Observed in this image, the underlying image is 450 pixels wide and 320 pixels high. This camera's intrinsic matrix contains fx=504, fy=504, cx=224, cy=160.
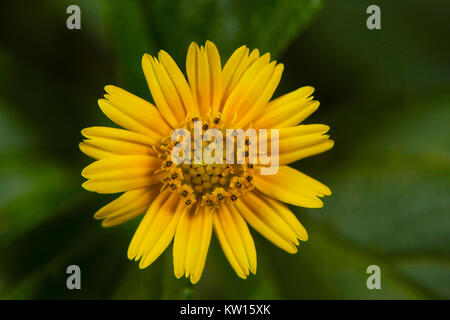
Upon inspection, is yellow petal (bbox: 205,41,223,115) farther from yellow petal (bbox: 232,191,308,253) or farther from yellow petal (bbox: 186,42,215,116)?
yellow petal (bbox: 232,191,308,253)

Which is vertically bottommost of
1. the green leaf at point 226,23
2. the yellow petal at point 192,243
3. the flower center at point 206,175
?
the yellow petal at point 192,243

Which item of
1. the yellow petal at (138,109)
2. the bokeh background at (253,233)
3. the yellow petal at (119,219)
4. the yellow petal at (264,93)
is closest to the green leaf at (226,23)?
the bokeh background at (253,233)

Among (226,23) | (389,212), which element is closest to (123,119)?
(226,23)

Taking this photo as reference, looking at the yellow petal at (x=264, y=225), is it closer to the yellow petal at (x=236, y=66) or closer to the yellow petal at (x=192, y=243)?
the yellow petal at (x=192, y=243)

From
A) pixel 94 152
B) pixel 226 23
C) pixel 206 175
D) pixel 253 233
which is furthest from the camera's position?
pixel 253 233

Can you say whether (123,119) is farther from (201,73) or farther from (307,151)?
(307,151)

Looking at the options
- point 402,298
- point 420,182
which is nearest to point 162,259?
point 402,298
